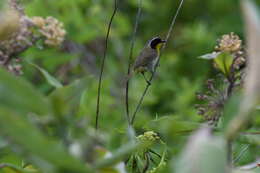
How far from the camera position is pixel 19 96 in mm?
500

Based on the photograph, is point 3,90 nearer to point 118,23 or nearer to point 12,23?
point 12,23

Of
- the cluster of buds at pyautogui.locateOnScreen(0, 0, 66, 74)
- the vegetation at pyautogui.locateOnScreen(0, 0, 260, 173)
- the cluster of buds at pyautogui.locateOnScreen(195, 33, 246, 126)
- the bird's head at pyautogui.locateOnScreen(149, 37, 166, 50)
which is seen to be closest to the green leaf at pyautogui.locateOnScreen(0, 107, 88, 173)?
the vegetation at pyautogui.locateOnScreen(0, 0, 260, 173)

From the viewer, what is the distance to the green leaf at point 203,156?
0.47 m

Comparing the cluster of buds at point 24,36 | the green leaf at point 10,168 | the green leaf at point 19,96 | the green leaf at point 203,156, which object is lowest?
the green leaf at point 203,156

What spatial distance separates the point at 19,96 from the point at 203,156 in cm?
16

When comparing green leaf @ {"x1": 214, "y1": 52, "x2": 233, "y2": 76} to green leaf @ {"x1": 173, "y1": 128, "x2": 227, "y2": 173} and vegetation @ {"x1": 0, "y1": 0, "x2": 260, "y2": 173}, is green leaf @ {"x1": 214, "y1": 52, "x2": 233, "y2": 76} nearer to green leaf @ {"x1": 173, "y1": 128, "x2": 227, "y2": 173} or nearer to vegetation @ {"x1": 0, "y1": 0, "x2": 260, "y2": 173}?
vegetation @ {"x1": 0, "y1": 0, "x2": 260, "y2": 173}

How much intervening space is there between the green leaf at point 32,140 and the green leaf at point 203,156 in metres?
0.08

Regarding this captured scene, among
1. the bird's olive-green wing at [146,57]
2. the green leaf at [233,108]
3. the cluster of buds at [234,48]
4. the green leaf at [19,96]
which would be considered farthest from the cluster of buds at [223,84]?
the bird's olive-green wing at [146,57]

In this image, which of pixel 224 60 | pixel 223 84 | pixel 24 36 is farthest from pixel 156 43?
pixel 224 60

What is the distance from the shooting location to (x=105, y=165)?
1.73 feet

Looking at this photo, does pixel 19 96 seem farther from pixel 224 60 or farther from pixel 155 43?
pixel 155 43

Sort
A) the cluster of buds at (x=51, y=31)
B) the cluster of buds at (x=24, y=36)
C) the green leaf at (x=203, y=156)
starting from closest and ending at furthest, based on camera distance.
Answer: the green leaf at (x=203, y=156)
the cluster of buds at (x=24, y=36)
the cluster of buds at (x=51, y=31)

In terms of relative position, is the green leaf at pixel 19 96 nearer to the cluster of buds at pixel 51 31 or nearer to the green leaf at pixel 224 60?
the green leaf at pixel 224 60

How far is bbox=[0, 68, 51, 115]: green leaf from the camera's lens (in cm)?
50
